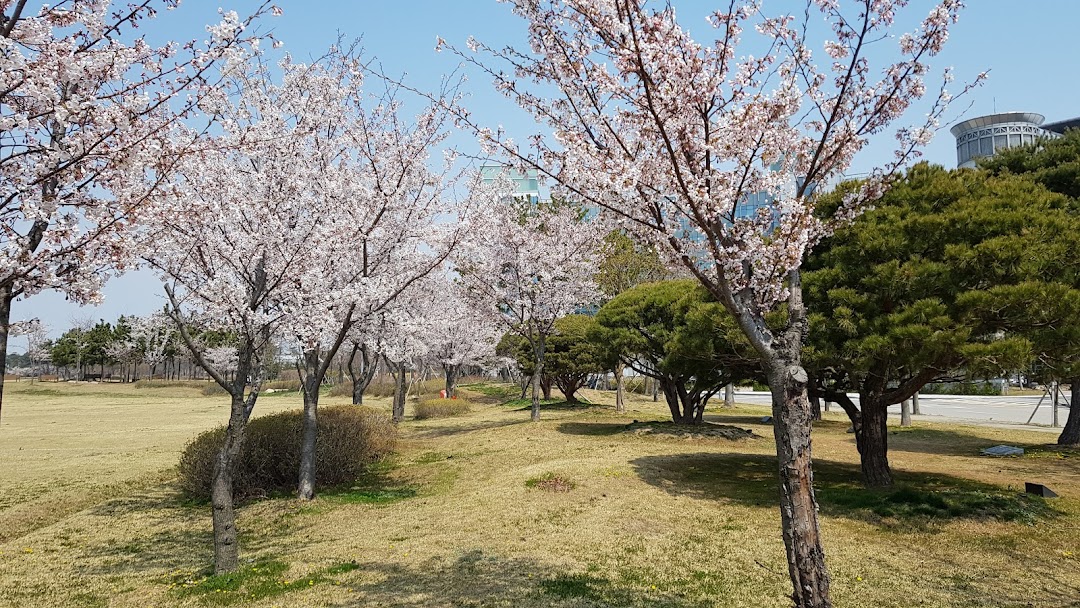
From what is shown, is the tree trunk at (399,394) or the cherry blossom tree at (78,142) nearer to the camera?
the cherry blossom tree at (78,142)

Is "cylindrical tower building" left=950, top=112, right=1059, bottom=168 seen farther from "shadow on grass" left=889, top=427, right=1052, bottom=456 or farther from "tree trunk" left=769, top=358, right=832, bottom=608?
"tree trunk" left=769, top=358, right=832, bottom=608

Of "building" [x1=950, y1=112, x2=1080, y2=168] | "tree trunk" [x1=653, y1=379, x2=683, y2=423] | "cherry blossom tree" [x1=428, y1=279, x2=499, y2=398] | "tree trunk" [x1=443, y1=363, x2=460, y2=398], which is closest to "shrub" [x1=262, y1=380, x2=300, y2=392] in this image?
"tree trunk" [x1=443, y1=363, x2=460, y2=398]

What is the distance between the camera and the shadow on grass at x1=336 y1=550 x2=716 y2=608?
17.9 feet

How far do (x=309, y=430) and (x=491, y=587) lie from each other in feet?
19.5

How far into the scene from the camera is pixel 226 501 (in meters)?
6.54

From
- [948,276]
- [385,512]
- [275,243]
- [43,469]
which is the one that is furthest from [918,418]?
[43,469]

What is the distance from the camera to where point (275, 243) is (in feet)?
27.2

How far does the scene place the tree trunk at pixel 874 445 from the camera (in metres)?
10.1

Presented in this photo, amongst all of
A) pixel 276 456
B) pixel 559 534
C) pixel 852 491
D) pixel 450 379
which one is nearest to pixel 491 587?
pixel 559 534

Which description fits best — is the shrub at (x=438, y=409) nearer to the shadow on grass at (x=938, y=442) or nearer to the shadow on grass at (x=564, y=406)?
the shadow on grass at (x=564, y=406)

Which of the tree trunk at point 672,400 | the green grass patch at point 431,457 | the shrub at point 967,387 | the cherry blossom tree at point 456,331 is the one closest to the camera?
the shrub at point 967,387

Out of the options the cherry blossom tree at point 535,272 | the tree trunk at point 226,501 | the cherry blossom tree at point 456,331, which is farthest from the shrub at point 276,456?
the cherry blossom tree at point 456,331

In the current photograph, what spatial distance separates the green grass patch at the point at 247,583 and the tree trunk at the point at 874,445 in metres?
8.29

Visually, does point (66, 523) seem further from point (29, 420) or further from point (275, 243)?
point (29, 420)
